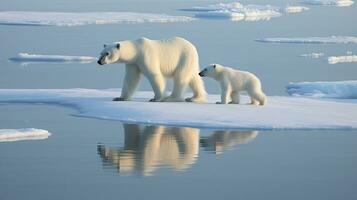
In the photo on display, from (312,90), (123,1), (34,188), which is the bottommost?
(123,1)

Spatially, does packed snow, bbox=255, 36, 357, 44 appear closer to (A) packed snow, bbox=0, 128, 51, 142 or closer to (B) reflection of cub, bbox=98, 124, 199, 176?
(B) reflection of cub, bbox=98, 124, 199, 176

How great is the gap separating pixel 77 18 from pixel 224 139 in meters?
22.7

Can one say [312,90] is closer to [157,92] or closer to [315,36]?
[157,92]

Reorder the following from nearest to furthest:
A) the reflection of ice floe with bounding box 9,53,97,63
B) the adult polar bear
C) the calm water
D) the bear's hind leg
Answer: the calm water < the adult polar bear < the bear's hind leg < the reflection of ice floe with bounding box 9,53,97,63

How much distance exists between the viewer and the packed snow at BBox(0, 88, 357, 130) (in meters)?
11.7

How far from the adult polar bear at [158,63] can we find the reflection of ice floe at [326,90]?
3.74 m

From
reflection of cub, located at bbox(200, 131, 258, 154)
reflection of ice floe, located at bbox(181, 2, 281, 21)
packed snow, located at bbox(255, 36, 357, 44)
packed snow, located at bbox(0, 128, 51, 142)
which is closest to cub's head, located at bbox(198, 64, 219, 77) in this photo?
reflection of cub, located at bbox(200, 131, 258, 154)

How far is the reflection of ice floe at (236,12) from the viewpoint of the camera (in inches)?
1443

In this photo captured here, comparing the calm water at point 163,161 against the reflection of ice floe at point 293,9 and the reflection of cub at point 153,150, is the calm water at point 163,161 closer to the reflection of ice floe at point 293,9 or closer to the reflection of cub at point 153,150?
the reflection of cub at point 153,150

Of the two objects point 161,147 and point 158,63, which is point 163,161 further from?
point 158,63

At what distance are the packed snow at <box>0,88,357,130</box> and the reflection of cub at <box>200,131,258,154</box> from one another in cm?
22

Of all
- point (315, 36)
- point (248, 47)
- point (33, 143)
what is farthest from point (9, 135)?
point (315, 36)

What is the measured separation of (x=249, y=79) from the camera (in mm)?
12750

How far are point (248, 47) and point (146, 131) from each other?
14683mm
